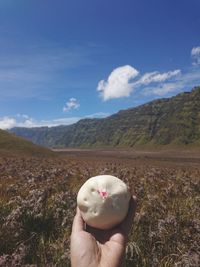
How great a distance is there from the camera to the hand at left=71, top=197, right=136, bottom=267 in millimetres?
3039

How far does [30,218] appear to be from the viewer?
748 centimetres

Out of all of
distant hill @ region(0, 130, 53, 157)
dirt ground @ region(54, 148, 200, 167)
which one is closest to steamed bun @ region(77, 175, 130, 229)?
dirt ground @ region(54, 148, 200, 167)

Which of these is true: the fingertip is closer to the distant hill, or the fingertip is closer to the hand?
the hand

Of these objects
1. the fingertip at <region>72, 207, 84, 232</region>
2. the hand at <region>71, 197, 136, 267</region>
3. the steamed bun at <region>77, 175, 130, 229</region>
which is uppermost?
the steamed bun at <region>77, 175, 130, 229</region>

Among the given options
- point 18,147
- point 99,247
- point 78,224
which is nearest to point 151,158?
point 18,147

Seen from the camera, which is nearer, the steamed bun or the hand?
the hand

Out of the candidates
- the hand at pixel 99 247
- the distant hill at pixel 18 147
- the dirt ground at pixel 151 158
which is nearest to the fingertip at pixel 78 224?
the hand at pixel 99 247

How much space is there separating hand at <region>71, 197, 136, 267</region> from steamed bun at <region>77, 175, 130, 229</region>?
10cm

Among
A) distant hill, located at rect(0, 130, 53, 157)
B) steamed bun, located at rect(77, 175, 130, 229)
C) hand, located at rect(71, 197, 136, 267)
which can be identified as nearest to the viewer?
hand, located at rect(71, 197, 136, 267)

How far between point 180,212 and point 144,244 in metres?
2.07

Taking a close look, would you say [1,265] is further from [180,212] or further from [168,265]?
[180,212]

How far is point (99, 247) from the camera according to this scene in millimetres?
3273

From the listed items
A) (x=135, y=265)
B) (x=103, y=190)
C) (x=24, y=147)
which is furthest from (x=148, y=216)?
(x=24, y=147)

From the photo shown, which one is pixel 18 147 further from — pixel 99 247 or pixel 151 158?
pixel 99 247
